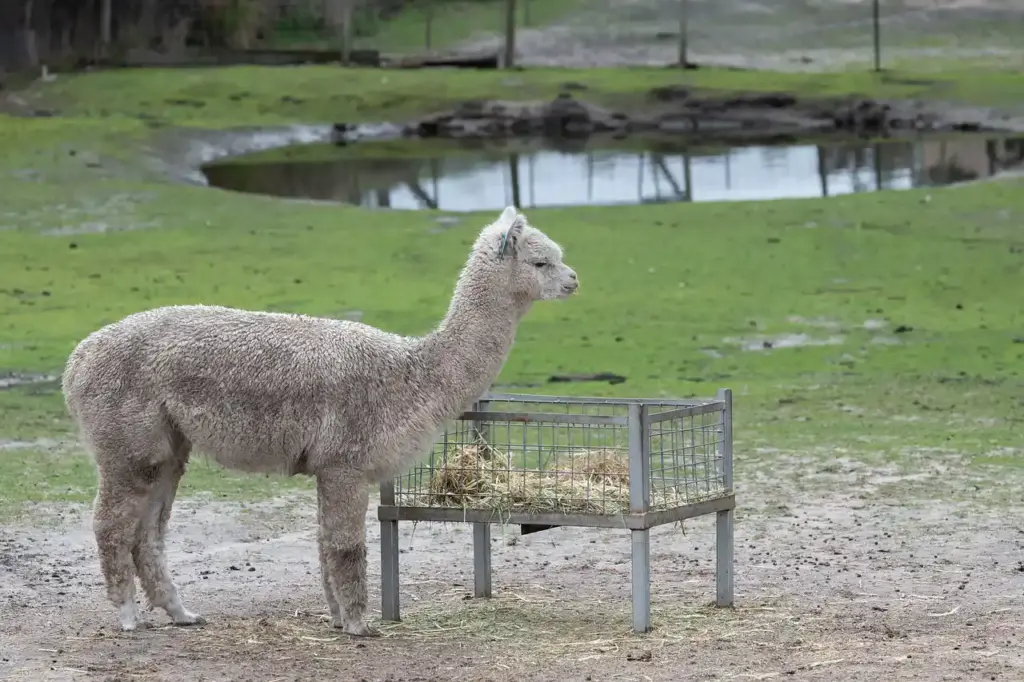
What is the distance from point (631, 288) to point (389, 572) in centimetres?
1205

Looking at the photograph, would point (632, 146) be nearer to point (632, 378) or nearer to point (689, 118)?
point (689, 118)

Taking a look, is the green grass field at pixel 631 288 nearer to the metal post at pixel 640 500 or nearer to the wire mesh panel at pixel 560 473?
the wire mesh panel at pixel 560 473

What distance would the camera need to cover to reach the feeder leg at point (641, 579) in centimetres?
783

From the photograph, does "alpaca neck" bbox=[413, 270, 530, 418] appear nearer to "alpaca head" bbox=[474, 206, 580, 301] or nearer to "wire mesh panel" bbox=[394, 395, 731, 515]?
"alpaca head" bbox=[474, 206, 580, 301]

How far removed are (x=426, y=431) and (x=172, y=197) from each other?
1991 centimetres

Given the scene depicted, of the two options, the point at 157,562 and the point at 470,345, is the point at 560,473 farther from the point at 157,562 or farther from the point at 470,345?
the point at 157,562

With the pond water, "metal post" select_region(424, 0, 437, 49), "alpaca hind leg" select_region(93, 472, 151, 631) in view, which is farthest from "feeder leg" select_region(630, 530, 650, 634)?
"metal post" select_region(424, 0, 437, 49)

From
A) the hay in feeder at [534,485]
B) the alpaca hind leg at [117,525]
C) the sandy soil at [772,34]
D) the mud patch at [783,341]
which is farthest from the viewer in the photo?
the sandy soil at [772,34]

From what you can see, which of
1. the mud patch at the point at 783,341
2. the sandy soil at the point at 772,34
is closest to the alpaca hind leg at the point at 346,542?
the mud patch at the point at 783,341

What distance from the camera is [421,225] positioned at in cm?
2464

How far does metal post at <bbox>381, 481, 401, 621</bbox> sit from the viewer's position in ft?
27.2

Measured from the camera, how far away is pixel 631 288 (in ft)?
65.9

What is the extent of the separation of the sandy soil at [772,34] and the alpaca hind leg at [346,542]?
162 ft

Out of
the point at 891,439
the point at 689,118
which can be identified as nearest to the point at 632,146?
the point at 689,118
